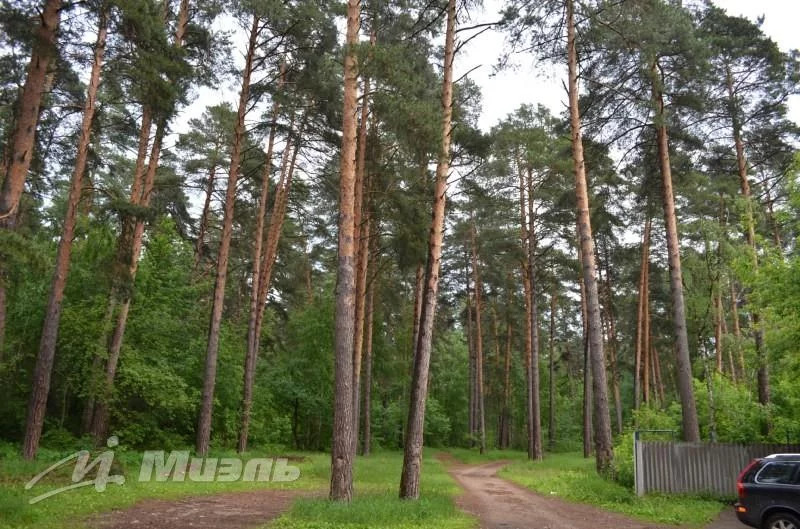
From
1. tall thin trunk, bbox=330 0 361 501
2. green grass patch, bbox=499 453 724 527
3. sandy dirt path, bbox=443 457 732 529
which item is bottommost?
sandy dirt path, bbox=443 457 732 529

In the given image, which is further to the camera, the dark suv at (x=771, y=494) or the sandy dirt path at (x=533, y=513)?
the sandy dirt path at (x=533, y=513)

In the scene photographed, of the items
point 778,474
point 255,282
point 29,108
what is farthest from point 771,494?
point 255,282

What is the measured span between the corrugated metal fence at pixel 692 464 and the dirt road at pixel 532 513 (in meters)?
2.00

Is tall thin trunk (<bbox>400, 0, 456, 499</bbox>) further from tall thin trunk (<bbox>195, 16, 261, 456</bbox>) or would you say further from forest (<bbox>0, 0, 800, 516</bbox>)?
tall thin trunk (<bbox>195, 16, 261, 456</bbox>)

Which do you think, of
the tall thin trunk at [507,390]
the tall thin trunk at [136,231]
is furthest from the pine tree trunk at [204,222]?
the tall thin trunk at [507,390]

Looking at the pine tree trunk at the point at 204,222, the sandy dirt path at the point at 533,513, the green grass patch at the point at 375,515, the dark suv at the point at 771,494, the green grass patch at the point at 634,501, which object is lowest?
the sandy dirt path at the point at 533,513

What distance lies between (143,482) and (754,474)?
Answer: 1263 centimetres

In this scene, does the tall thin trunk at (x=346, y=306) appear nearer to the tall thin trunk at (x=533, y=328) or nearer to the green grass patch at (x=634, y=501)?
the green grass patch at (x=634, y=501)

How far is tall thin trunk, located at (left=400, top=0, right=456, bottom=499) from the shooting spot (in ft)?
35.4

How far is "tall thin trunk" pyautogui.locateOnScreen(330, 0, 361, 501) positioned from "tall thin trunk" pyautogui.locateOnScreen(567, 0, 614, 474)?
21.9ft

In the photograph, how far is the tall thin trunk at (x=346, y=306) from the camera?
9812 mm

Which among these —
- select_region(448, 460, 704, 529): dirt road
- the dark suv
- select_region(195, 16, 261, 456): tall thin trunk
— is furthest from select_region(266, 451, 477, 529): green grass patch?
select_region(195, 16, 261, 456): tall thin trunk

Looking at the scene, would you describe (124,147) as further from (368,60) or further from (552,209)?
(552,209)

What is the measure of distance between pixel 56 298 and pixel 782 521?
15.4 m
